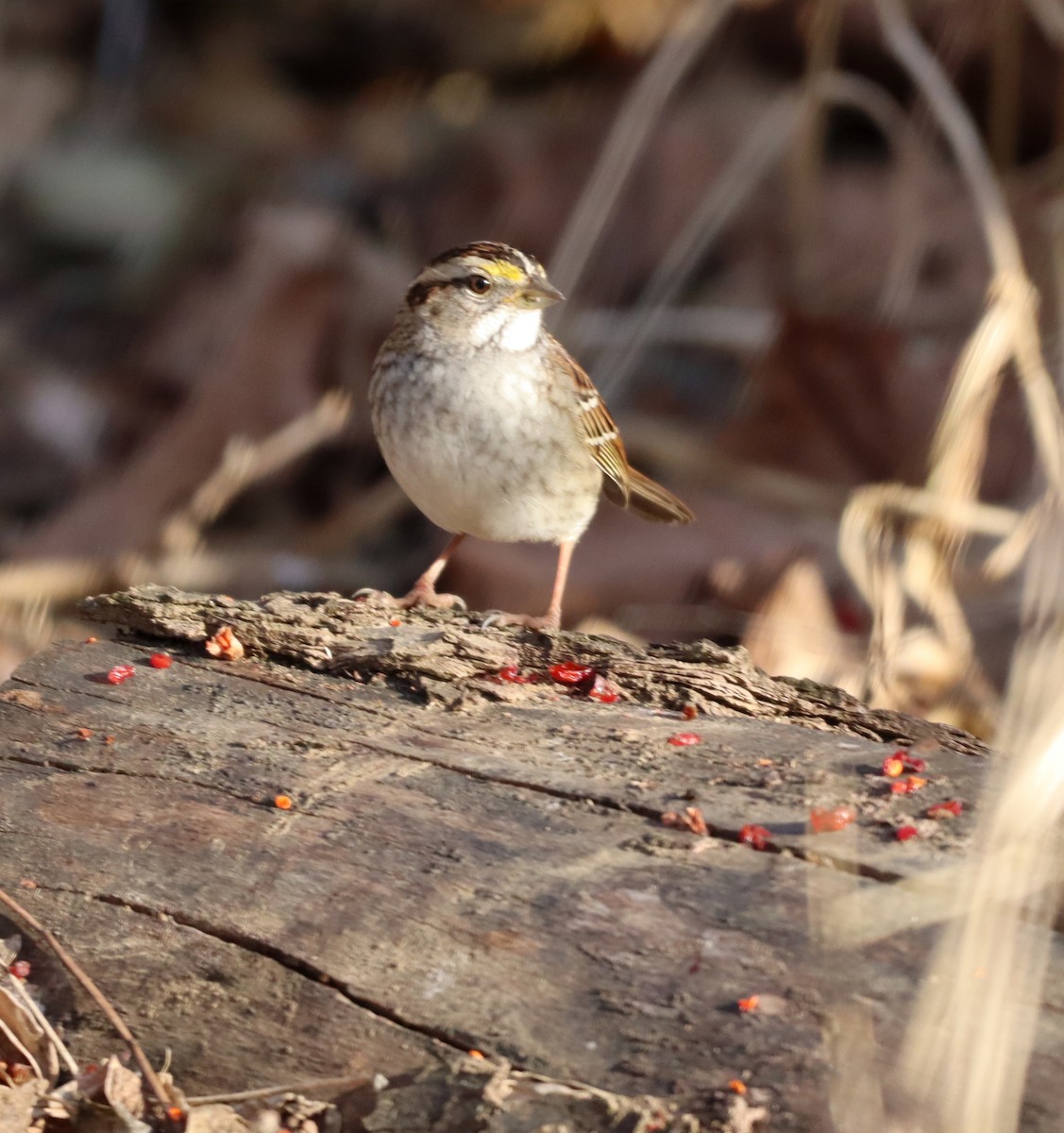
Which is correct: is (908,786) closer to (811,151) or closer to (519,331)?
(519,331)

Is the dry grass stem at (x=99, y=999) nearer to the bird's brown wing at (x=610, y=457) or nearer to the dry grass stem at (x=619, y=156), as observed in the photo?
the bird's brown wing at (x=610, y=457)

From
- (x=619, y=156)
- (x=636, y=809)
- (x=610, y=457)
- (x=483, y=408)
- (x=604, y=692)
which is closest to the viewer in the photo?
(x=636, y=809)

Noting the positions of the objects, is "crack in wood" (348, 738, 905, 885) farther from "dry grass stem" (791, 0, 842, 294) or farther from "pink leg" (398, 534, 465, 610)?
"dry grass stem" (791, 0, 842, 294)

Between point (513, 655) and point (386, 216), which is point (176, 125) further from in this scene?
point (513, 655)

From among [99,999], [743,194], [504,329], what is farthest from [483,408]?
[743,194]

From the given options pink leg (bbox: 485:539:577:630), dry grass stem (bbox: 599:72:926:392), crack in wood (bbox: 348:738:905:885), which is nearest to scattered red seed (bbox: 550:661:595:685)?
pink leg (bbox: 485:539:577:630)
